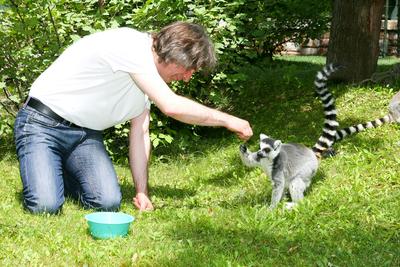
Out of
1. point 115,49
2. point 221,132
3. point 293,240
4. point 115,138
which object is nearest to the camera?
point 293,240

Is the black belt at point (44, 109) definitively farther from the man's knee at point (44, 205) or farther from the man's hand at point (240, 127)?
the man's hand at point (240, 127)

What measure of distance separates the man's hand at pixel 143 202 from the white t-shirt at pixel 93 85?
727 mm

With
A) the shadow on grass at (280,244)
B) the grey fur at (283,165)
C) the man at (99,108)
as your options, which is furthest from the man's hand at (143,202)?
the grey fur at (283,165)

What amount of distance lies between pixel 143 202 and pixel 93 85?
1.16 m

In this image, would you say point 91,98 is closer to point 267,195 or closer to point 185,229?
point 185,229

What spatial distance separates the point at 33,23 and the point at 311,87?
4.38 meters

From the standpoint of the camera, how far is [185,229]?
15.1 ft

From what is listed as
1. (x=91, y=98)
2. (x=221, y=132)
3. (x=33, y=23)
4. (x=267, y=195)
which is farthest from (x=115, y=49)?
(x=221, y=132)

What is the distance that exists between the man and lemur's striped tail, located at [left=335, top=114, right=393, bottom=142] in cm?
243

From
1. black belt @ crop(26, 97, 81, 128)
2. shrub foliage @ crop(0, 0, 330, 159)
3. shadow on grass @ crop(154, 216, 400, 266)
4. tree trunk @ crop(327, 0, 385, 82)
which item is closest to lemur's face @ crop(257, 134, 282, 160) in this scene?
shadow on grass @ crop(154, 216, 400, 266)

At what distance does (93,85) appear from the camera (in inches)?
195

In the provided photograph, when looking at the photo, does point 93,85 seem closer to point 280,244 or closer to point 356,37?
point 280,244

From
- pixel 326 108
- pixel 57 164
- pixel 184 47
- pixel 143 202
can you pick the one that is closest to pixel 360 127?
pixel 326 108

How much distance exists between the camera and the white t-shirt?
189 inches
